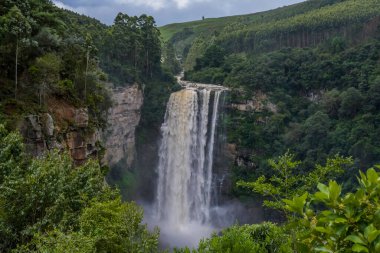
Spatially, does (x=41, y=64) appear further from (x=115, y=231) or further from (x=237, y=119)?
(x=237, y=119)

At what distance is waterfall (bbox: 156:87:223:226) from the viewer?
135ft

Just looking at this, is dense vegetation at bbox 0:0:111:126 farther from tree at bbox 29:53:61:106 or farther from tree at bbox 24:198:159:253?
tree at bbox 24:198:159:253

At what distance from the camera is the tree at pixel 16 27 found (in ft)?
61.1

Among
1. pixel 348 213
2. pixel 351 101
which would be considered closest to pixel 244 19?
pixel 351 101

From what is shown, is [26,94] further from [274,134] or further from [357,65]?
[357,65]

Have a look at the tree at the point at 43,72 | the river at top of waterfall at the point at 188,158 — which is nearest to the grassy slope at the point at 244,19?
the river at top of waterfall at the point at 188,158

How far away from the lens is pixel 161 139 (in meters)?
43.9

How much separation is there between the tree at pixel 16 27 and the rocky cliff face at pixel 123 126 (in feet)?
64.1

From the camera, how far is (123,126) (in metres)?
42.1

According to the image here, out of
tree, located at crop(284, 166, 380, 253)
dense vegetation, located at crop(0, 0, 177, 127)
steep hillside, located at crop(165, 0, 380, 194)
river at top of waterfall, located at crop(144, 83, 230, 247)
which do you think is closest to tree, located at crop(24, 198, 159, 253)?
tree, located at crop(284, 166, 380, 253)

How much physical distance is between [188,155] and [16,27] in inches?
1018

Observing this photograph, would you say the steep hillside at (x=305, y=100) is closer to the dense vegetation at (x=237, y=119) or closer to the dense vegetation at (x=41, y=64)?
the dense vegetation at (x=237, y=119)

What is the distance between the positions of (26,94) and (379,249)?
64.3ft

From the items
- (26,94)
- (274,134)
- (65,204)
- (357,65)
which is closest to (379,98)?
(357,65)
